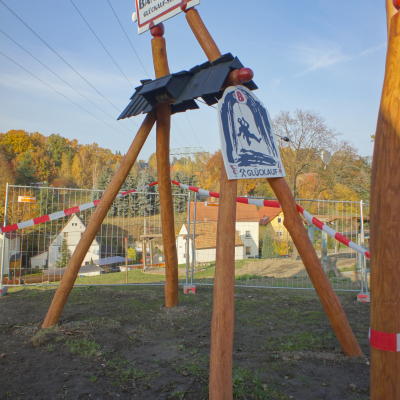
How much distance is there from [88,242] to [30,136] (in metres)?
50.6

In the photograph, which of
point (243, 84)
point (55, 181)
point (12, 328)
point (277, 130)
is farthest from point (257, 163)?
point (55, 181)

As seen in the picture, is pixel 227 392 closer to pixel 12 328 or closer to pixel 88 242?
pixel 88 242

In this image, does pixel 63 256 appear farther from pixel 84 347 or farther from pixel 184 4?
pixel 184 4

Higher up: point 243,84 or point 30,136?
point 30,136

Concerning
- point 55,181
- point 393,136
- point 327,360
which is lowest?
point 327,360

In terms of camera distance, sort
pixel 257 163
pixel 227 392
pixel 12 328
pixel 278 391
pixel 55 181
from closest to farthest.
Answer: pixel 227 392, pixel 278 391, pixel 257 163, pixel 12 328, pixel 55 181

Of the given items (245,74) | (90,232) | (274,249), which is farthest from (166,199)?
(274,249)

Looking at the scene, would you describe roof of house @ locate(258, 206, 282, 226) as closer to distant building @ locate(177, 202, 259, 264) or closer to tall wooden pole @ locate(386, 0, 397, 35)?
distant building @ locate(177, 202, 259, 264)

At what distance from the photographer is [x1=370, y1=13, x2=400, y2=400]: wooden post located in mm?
1675

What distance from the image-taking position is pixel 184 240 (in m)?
8.57

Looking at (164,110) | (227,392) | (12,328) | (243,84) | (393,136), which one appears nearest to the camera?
(393,136)

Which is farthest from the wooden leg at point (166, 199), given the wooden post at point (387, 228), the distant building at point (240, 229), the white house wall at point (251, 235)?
the white house wall at point (251, 235)

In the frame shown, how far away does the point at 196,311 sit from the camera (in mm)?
4699

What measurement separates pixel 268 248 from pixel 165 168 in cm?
576
